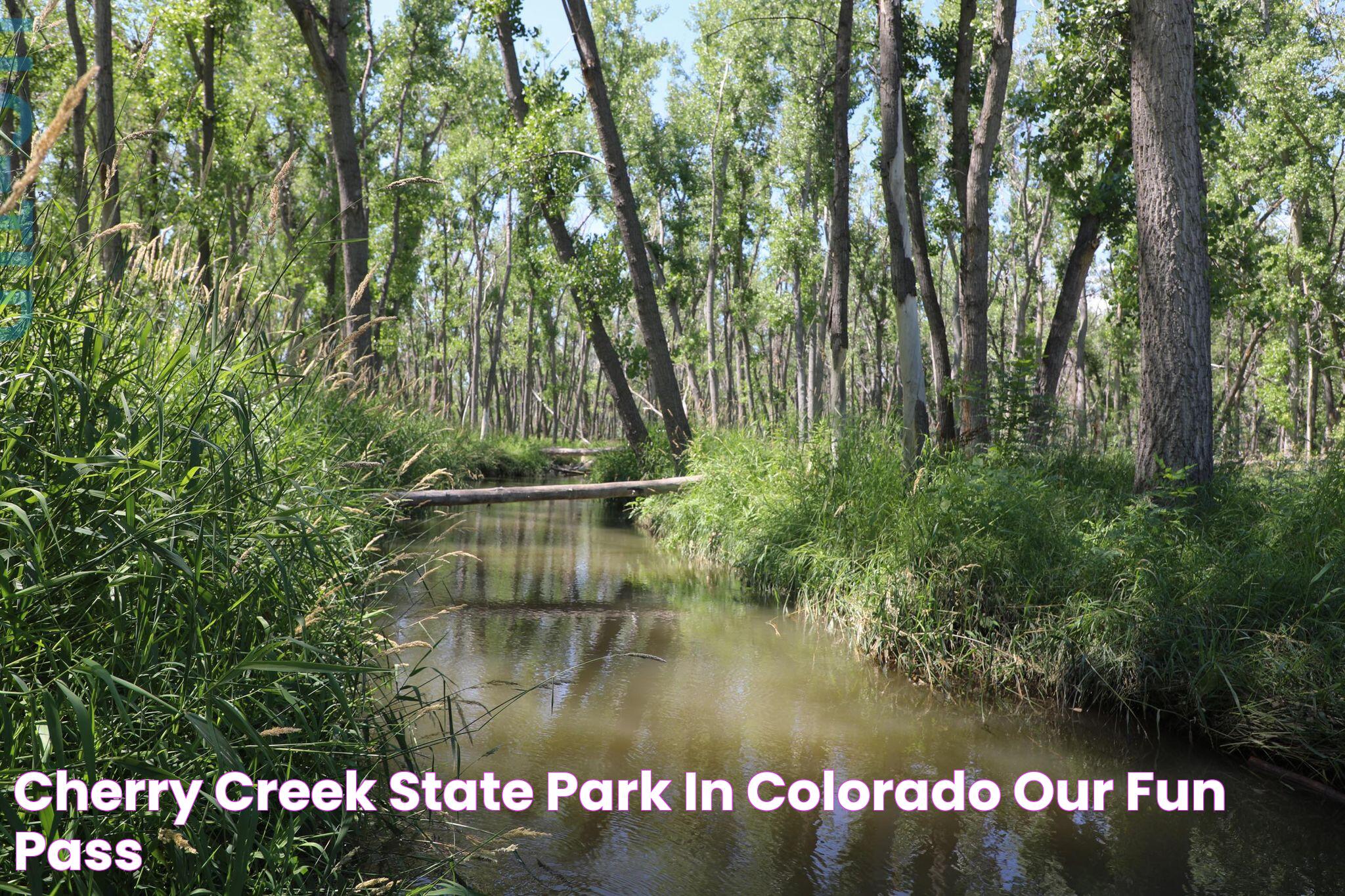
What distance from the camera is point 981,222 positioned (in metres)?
9.03

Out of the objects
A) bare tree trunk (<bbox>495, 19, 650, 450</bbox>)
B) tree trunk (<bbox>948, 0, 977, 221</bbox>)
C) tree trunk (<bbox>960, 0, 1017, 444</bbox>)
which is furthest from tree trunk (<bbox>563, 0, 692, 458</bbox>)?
tree trunk (<bbox>948, 0, 977, 221</bbox>)

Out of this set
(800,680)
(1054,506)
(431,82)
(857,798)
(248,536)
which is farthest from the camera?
(431,82)

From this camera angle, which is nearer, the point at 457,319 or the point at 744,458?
the point at 744,458

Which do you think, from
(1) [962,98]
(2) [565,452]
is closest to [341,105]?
(1) [962,98]

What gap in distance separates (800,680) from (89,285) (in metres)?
3.83

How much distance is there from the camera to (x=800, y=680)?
4863 mm

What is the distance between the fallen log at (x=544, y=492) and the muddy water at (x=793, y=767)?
1310 mm

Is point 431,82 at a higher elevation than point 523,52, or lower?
higher

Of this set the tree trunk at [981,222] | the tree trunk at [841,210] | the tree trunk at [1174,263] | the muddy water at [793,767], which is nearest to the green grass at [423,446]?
the muddy water at [793,767]

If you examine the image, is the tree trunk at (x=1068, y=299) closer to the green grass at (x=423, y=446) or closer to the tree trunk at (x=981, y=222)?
the tree trunk at (x=981, y=222)

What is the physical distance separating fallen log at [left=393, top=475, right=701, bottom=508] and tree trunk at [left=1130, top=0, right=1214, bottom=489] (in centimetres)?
456

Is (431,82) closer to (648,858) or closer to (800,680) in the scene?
(800,680)

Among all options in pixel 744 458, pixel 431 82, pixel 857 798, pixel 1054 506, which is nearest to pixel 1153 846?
pixel 857 798

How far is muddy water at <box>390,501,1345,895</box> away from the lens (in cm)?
278
